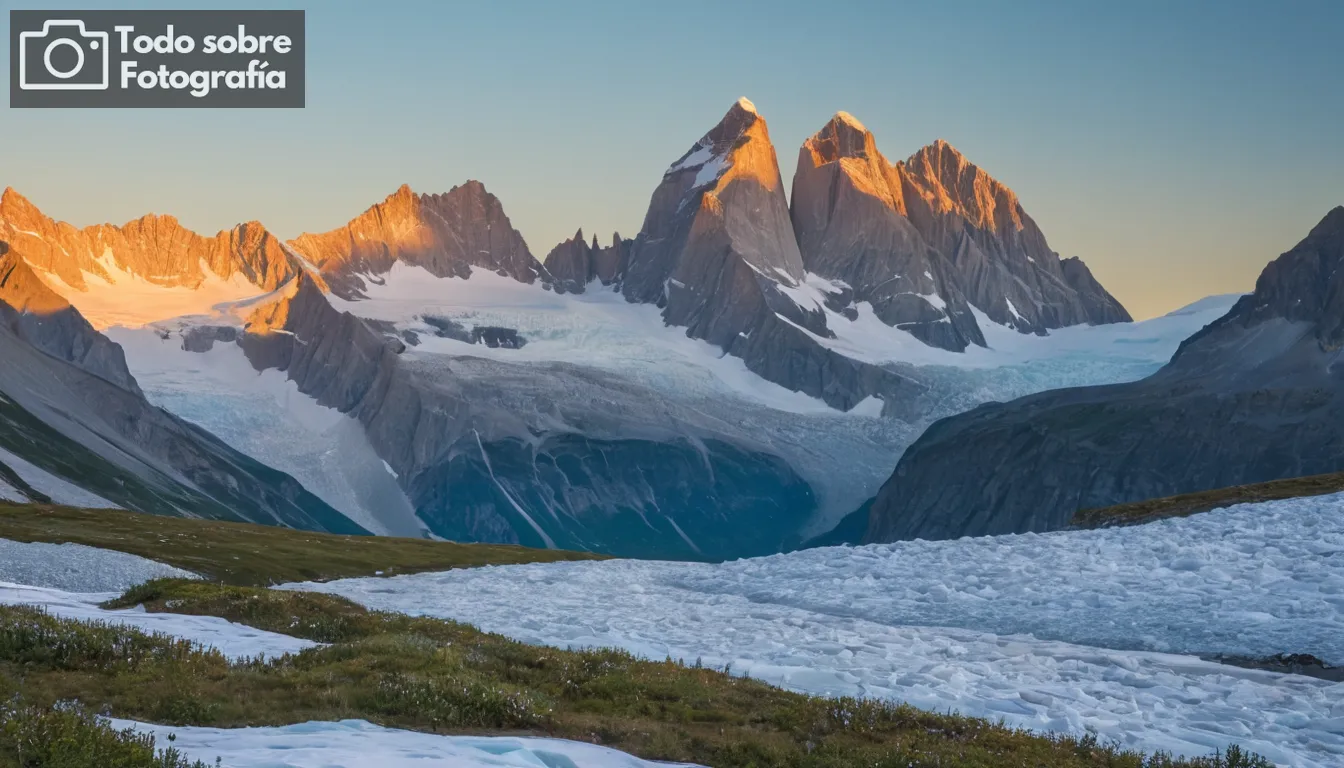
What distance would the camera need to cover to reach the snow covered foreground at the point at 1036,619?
26250 millimetres

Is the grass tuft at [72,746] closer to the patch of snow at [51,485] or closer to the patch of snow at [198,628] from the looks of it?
the patch of snow at [198,628]

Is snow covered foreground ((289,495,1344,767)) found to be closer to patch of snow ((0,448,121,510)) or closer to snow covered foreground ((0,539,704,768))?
snow covered foreground ((0,539,704,768))

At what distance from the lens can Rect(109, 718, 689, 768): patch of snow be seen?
14.6 m

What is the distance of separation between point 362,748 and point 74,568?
44.5m

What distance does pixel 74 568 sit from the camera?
5384 cm

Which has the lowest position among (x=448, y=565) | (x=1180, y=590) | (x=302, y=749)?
(x=448, y=565)

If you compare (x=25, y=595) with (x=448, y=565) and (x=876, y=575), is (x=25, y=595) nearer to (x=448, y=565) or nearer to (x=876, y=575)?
(x=876, y=575)

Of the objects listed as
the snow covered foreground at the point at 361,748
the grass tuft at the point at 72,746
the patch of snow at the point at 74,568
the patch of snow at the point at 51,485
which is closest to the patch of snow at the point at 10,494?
the patch of snow at the point at 51,485

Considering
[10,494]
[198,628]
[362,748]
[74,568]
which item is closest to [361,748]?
[362,748]

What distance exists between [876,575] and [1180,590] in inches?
561

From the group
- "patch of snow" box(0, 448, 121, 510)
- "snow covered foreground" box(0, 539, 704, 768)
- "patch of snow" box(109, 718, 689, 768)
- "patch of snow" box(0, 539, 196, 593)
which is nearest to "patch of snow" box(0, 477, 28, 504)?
"patch of snow" box(0, 448, 121, 510)

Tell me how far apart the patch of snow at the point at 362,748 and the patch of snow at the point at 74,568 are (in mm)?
35701

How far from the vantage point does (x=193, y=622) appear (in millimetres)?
29141

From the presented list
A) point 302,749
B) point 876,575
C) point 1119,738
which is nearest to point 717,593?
point 876,575
